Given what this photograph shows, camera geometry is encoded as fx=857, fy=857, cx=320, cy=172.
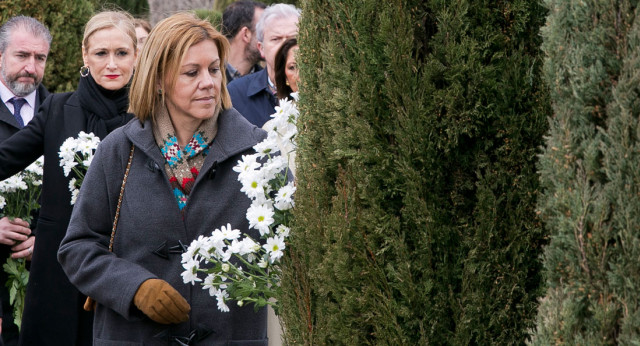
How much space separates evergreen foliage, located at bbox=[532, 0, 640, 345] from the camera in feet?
6.12

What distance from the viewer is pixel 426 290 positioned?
2.49 meters

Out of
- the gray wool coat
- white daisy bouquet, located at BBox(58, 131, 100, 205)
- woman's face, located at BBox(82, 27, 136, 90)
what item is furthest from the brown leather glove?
woman's face, located at BBox(82, 27, 136, 90)

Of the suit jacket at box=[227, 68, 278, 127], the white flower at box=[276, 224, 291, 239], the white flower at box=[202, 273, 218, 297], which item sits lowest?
the white flower at box=[202, 273, 218, 297]

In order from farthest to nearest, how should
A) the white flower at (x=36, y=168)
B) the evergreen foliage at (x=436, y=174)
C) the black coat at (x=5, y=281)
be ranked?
the black coat at (x=5, y=281) < the white flower at (x=36, y=168) < the evergreen foliage at (x=436, y=174)

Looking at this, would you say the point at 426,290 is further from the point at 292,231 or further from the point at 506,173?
the point at 292,231

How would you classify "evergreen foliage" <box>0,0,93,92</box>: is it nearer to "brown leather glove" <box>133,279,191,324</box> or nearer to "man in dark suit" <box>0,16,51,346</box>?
"man in dark suit" <box>0,16,51,346</box>

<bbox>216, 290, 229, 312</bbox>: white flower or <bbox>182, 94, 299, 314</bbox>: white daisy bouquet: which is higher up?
<bbox>182, 94, 299, 314</bbox>: white daisy bouquet

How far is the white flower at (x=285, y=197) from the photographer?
298 cm

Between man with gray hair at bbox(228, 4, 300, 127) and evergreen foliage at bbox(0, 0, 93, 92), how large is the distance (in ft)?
9.02

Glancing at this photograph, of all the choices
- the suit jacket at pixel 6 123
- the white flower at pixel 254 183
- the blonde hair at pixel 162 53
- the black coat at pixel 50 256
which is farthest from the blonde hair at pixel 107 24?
the white flower at pixel 254 183

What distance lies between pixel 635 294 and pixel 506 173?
0.69m

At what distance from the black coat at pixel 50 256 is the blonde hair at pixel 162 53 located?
1.37 meters

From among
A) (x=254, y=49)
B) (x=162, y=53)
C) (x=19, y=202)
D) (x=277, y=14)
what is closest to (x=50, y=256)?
(x=19, y=202)

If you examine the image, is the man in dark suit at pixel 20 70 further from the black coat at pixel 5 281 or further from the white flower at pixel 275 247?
the white flower at pixel 275 247
